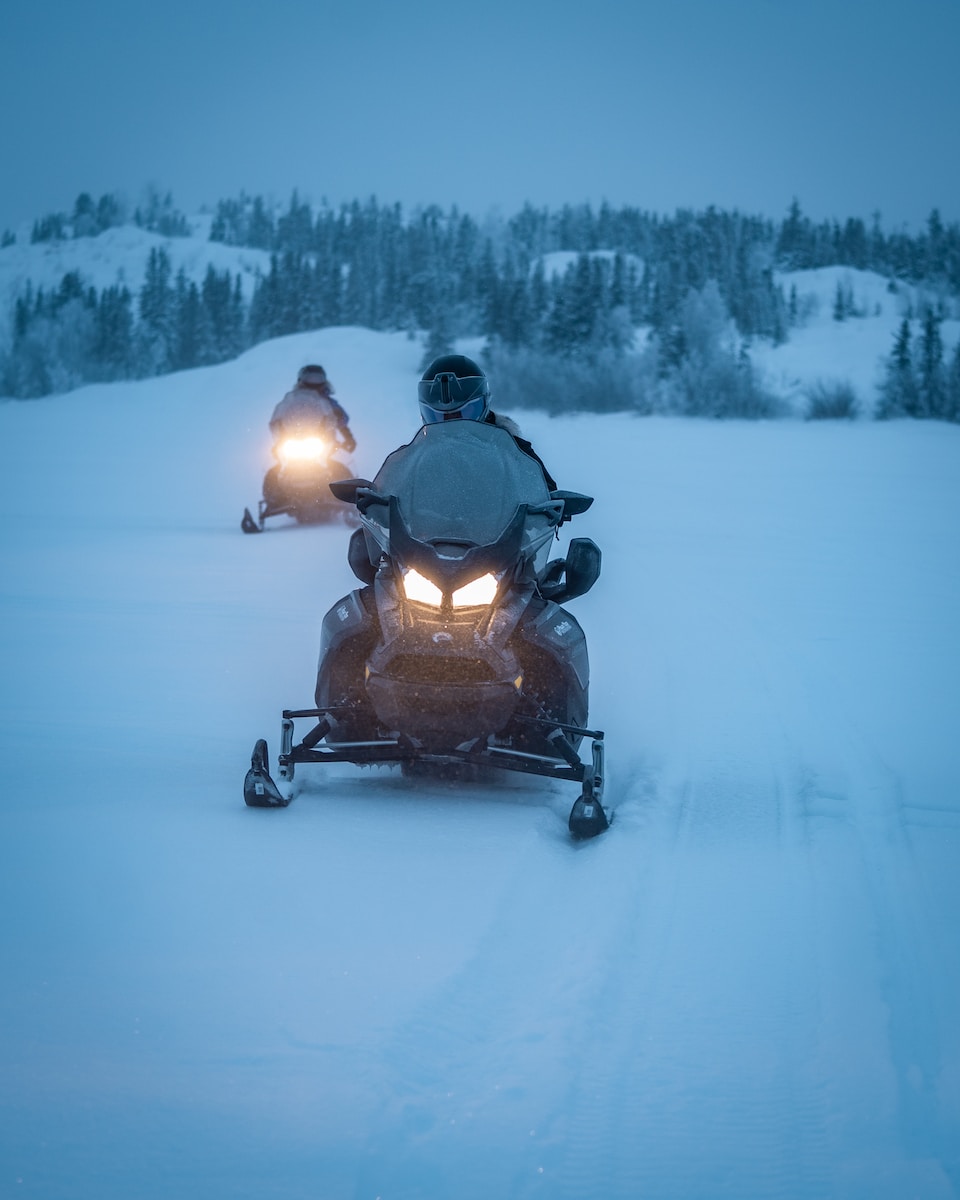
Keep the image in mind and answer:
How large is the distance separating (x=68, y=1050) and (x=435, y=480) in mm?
2677

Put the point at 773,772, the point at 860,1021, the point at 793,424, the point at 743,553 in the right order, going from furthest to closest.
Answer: the point at 793,424
the point at 743,553
the point at 773,772
the point at 860,1021

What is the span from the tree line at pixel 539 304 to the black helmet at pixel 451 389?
23.7 m

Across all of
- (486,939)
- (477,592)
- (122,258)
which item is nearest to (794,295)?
(477,592)

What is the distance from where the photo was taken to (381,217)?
372ft

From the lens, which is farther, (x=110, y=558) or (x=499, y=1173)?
(x=110, y=558)

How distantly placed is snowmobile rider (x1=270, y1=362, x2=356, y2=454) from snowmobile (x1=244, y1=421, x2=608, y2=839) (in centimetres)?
869

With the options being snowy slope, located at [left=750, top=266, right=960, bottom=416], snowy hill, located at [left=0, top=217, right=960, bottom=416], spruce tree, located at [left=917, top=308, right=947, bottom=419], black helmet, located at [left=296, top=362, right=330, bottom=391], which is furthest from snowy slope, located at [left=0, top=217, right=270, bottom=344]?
black helmet, located at [left=296, top=362, right=330, bottom=391]

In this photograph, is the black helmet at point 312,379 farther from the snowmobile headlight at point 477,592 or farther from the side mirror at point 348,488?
the snowmobile headlight at point 477,592

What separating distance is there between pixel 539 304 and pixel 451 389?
4445cm

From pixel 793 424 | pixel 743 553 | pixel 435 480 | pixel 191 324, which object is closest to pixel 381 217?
pixel 191 324

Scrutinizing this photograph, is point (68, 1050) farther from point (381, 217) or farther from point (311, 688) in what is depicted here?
point (381, 217)

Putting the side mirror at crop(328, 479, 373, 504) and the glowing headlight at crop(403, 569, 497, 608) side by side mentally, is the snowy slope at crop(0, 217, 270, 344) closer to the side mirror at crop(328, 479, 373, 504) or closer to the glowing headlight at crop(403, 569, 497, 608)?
the side mirror at crop(328, 479, 373, 504)

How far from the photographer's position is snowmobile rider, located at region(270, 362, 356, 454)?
1349 centimetres

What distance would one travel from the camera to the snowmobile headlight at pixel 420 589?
4.42 m
